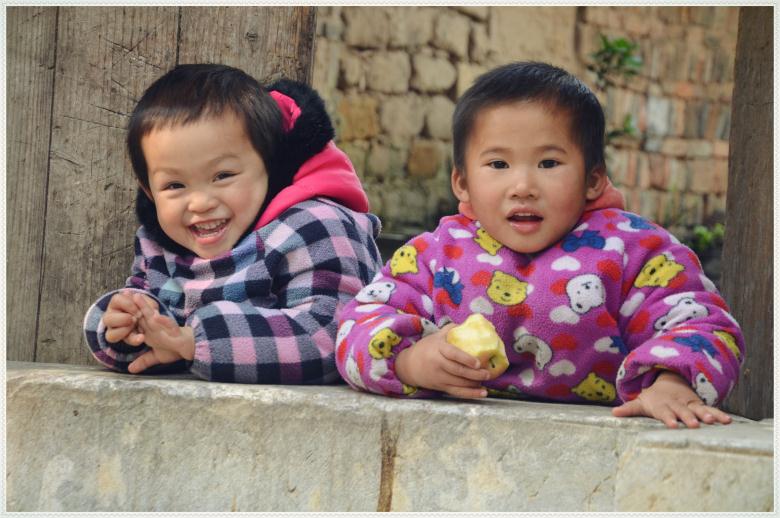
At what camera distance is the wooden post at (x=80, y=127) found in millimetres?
2980

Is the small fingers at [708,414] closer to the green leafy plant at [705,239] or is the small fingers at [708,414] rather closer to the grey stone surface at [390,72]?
the grey stone surface at [390,72]

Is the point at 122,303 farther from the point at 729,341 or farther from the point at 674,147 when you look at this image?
the point at 674,147

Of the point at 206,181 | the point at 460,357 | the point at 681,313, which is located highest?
the point at 206,181

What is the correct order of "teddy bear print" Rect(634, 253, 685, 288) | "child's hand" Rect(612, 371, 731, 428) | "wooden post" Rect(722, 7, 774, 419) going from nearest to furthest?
1. "child's hand" Rect(612, 371, 731, 428)
2. "teddy bear print" Rect(634, 253, 685, 288)
3. "wooden post" Rect(722, 7, 774, 419)

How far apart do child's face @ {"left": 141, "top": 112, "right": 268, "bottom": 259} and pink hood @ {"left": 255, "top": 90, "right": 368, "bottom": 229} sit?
6 centimetres

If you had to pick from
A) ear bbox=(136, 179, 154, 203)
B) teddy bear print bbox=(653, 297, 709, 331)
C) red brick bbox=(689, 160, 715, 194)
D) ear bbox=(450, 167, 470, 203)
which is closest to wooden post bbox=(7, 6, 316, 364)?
ear bbox=(136, 179, 154, 203)

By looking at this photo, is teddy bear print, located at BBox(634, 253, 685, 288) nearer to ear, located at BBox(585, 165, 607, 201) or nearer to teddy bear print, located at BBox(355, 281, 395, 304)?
ear, located at BBox(585, 165, 607, 201)

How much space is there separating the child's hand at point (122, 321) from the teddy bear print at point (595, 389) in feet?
3.27

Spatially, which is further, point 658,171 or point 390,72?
point 658,171

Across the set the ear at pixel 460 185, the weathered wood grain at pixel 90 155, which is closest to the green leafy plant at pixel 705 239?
the weathered wood grain at pixel 90 155

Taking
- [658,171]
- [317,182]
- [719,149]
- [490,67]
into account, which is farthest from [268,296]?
[719,149]

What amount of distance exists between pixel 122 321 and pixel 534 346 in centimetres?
94

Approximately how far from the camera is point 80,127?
9.84 ft

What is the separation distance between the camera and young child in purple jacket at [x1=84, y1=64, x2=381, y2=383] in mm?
2539
